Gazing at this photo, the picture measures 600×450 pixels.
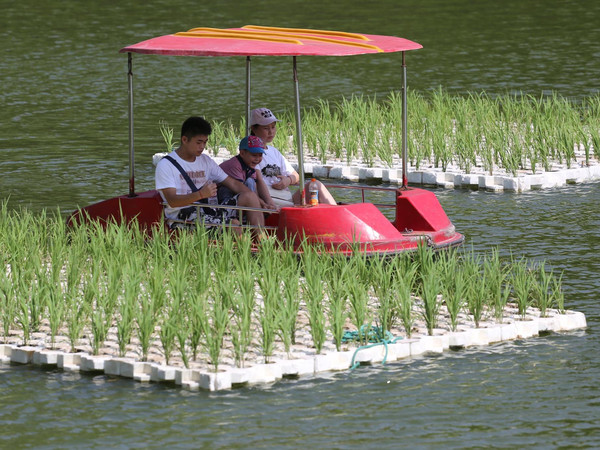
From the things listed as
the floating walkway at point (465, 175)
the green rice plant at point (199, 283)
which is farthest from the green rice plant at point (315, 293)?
the floating walkway at point (465, 175)

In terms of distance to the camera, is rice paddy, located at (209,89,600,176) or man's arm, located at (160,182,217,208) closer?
man's arm, located at (160,182,217,208)

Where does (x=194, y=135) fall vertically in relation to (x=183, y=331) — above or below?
above

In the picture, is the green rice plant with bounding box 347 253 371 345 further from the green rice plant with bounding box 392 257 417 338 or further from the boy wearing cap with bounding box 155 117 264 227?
the boy wearing cap with bounding box 155 117 264 227

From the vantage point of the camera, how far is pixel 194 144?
1068 centimetres

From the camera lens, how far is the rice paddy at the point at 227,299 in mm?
8211

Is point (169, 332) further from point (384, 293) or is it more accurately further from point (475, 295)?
point (475, 295)

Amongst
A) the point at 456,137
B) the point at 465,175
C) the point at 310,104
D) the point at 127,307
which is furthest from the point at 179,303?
the point at 310,104

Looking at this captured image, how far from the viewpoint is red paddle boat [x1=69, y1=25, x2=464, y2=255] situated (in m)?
9.91

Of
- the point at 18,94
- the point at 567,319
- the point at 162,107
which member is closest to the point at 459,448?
the point at 567,319

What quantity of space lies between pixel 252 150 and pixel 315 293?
252cm

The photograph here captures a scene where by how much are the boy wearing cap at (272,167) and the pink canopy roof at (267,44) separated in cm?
65

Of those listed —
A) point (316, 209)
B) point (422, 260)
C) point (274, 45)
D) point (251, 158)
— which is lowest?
point (422, 260)

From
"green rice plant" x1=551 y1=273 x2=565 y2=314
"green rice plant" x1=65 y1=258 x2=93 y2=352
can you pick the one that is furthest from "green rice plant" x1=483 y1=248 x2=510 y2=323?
"green rice plant" x1=65 y1=258 x2=93 y2=352

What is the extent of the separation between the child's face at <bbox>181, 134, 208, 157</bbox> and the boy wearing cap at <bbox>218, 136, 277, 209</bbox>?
0.27m
